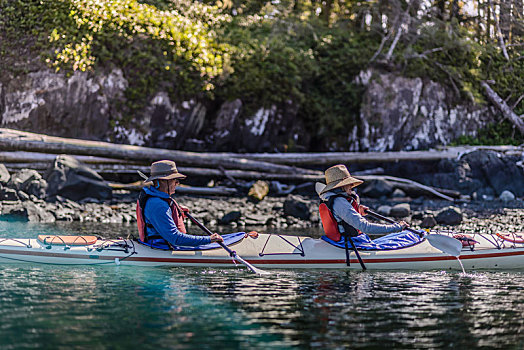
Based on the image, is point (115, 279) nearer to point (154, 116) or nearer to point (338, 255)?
point (338, 255)

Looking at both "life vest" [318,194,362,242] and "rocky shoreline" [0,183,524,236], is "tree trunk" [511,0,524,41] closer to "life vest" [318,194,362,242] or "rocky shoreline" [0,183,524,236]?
"rocky shoreline" [0,183,524,236]

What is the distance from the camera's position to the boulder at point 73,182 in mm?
12266

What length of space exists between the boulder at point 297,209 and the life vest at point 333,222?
185 inches

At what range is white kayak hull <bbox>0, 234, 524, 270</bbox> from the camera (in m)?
6.67

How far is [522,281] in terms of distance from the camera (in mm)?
6281

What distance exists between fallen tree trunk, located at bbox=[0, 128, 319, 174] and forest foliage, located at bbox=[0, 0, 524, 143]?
7.65ft

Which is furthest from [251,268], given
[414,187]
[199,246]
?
[414,187]

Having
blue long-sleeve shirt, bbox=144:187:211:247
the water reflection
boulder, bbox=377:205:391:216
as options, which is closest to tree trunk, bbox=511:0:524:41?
boulder, bbox=377:205:391:216

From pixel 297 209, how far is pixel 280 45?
835cm

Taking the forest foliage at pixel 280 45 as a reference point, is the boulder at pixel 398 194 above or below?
below

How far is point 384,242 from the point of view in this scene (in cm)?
714

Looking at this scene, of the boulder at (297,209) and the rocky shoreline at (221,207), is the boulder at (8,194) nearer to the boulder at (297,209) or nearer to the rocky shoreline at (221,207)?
the rocky shoreline at (221,207)

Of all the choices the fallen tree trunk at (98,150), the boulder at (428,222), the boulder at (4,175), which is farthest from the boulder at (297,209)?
the boulder at (4,175)

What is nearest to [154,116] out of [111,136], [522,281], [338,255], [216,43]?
[111,136]
